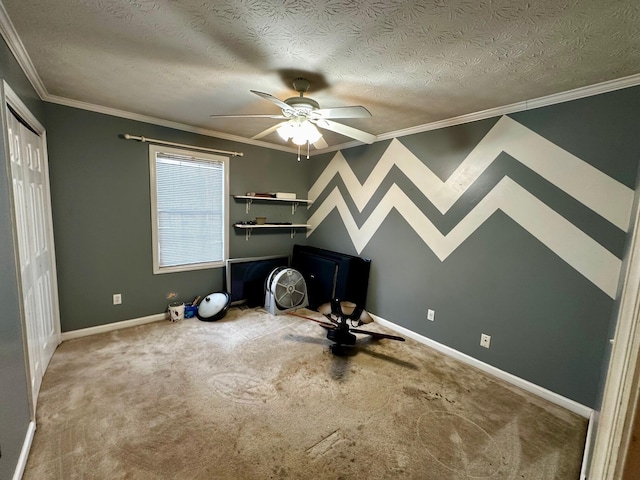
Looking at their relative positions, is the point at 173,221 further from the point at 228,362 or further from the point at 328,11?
the point at 328,11

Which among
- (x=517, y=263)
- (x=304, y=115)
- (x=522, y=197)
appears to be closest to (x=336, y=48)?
(x=304, y=115)

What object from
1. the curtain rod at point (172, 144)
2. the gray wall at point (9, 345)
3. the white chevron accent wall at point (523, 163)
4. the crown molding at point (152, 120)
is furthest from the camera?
the curtain rod at point (172, 144)

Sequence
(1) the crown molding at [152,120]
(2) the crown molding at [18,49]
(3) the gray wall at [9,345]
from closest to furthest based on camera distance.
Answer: (3) the gray wall at [9,345] < (2) the crown molding at [18,49] < (1) the crown molding at [152,120]

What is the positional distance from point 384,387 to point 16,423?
2.26m

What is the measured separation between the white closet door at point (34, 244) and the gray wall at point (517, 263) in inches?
124

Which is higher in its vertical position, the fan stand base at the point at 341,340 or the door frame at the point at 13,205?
the door frame at the point at 13,205

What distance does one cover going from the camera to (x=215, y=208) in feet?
12.0

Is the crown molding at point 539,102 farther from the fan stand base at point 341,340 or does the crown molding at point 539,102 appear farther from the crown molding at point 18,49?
the crown molding at point 18,49

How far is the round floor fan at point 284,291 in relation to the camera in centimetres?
356

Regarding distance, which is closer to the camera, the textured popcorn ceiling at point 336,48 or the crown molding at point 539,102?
the textured popcorn ceiling at point 336,48

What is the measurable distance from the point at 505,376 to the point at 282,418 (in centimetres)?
195

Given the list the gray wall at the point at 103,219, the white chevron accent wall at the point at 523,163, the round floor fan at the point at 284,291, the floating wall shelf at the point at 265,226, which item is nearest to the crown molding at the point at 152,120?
the gray wall at the point at 103,219

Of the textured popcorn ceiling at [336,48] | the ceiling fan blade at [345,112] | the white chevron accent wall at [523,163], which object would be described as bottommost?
the white chevron accent wall at [523,163]

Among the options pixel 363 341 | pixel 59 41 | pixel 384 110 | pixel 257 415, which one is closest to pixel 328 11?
pixel 384 110
